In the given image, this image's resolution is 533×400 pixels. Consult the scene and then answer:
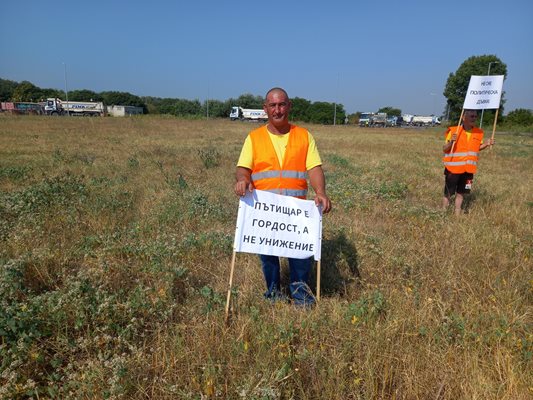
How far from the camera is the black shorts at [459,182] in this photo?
242 inches

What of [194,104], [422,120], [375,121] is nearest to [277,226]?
[375,121]

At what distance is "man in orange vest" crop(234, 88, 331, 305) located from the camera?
3035 millimetres

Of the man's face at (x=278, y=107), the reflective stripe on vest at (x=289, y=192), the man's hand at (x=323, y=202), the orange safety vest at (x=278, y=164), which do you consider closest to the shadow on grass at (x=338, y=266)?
the man's hand at (x=323, y=202)

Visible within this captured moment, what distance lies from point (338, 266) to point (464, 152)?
370cm

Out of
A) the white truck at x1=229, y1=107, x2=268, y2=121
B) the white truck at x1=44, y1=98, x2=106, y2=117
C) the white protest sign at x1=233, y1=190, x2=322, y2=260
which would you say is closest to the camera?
the white protest sign at x1=233, y1=190, x2=322, y2=260

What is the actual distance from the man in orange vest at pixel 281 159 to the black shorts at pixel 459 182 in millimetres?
4273

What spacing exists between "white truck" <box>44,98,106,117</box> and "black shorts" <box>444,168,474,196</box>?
78138 mm

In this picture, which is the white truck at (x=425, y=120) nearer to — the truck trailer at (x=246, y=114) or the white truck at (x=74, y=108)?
the truck trailer at (x=246, y=114)

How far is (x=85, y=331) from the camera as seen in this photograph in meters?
2.70

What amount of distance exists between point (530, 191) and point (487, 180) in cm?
130

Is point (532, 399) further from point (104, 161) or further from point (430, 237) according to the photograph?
point (104, 161)

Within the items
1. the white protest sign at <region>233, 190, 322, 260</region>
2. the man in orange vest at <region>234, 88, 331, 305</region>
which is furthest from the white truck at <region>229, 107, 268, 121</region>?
the white protest sign at <region>233, 190, 322, 260</region>

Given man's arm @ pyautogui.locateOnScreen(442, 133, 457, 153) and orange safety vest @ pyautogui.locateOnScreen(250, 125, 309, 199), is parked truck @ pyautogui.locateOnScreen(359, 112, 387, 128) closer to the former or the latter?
man's arm @ pyautogui.locateOnScreen(442, 133, 457, 153)

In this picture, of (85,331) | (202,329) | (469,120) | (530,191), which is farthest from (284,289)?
(530,191)
